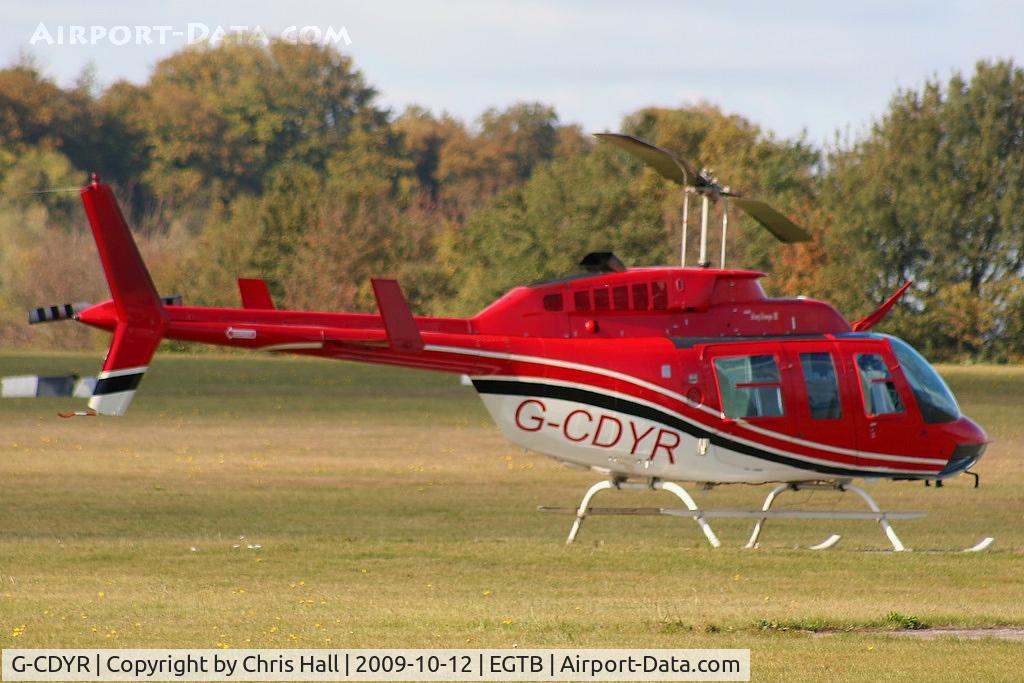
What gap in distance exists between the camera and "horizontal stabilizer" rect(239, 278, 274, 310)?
18766mm

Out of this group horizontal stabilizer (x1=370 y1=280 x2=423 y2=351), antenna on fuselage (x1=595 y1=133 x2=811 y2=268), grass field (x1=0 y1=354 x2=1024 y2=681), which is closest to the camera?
grass field (x1=0 y1=354 x2=1024 y2=681)

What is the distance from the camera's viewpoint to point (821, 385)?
730 inches

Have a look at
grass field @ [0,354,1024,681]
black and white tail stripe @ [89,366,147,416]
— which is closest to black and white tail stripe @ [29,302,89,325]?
black and white tail stripe @ [89,366,147,416]

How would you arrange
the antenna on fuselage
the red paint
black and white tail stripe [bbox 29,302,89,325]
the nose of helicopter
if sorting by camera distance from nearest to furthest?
black and white tail stripe [bbox 29,302,89,325] → the antenna on fuselage → the red paint → the nose of helicopter

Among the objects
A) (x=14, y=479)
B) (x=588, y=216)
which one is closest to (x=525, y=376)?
(x=14, y=479)

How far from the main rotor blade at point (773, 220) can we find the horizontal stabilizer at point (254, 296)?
16.1 ft

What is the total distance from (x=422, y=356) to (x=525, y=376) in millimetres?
1081

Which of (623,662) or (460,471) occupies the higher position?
(623,662)

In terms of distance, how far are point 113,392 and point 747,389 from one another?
20.6ft

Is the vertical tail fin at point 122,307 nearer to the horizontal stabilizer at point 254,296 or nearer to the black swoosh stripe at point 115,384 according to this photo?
the black swoosh stripe at point 115,384

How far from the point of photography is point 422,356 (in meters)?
18.3

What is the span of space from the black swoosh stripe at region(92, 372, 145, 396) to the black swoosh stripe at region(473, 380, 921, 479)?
3.49m

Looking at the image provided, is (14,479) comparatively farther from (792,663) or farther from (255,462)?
(792,663)

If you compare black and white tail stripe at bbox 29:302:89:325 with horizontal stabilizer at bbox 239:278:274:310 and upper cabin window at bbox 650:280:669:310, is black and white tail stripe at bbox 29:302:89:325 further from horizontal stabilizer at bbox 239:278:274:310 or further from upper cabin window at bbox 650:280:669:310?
upper cabin window at bbox 650:280:669:310
